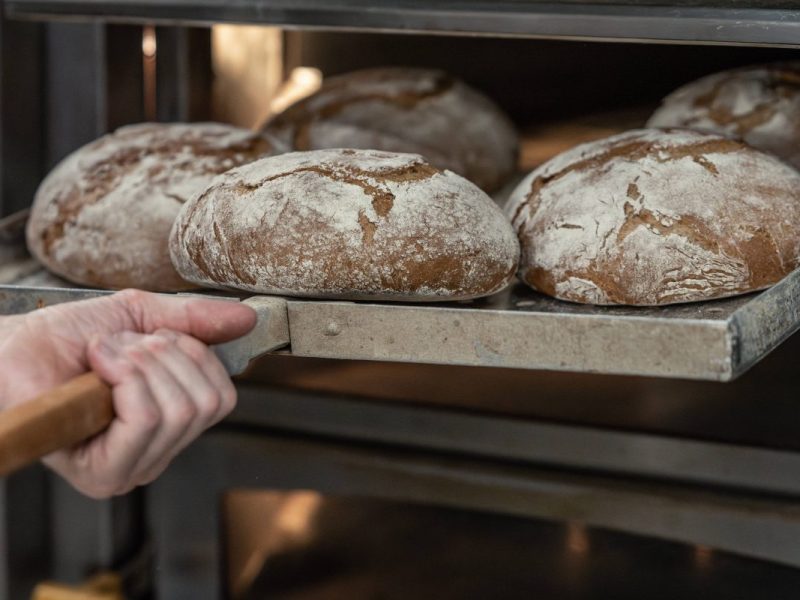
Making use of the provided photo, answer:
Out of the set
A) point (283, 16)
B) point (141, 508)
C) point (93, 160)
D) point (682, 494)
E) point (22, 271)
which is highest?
point (283, 16)

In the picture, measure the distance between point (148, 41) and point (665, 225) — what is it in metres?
0.96

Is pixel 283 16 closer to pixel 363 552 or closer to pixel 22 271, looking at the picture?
pixel 22 271

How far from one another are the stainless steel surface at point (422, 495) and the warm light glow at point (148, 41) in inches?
24.4

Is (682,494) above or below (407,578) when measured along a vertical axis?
above

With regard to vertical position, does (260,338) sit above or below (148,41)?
below

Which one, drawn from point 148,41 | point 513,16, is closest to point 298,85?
point 148,41

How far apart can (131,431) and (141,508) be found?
1154 millimetres

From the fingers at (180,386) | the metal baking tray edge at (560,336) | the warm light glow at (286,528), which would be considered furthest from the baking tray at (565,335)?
the warm light glow at (286,528)

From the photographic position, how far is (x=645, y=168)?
3.30 ft

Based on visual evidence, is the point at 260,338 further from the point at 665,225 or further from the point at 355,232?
the point at 665,225

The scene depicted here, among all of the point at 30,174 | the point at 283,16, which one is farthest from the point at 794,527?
the point at 30,174

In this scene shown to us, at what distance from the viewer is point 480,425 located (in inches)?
56.3

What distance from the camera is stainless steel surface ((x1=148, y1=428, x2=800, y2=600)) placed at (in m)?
1.28

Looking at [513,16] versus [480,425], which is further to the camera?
[480,425]
